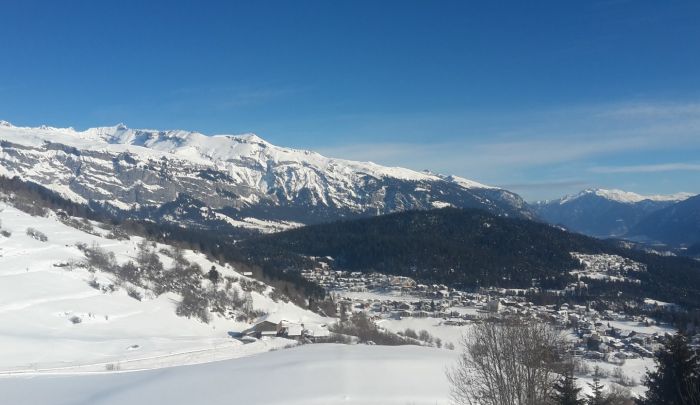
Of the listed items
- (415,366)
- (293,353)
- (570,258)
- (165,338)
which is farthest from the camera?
(570,258)

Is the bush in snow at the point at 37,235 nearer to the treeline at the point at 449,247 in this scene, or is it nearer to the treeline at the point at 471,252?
the treeline at the point at 471,252

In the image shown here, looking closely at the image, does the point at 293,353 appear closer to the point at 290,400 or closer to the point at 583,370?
the point at 290,400

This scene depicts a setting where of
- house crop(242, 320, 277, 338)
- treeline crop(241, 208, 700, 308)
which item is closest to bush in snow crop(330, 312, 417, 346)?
house crop(242, 320, 277, 338)

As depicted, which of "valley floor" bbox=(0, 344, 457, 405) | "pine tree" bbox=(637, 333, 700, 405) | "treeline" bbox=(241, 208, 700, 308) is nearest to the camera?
"pine tree" bbox=(637, 333, 700, 405)

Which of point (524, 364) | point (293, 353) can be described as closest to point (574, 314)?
point (293, 353)

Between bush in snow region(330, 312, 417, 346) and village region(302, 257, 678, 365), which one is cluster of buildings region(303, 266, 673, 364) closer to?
village region(302, 257, 678, 365)

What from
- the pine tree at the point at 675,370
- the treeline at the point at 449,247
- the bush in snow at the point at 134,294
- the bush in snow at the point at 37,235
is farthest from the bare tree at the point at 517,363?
the treeline at the point at 449,247
